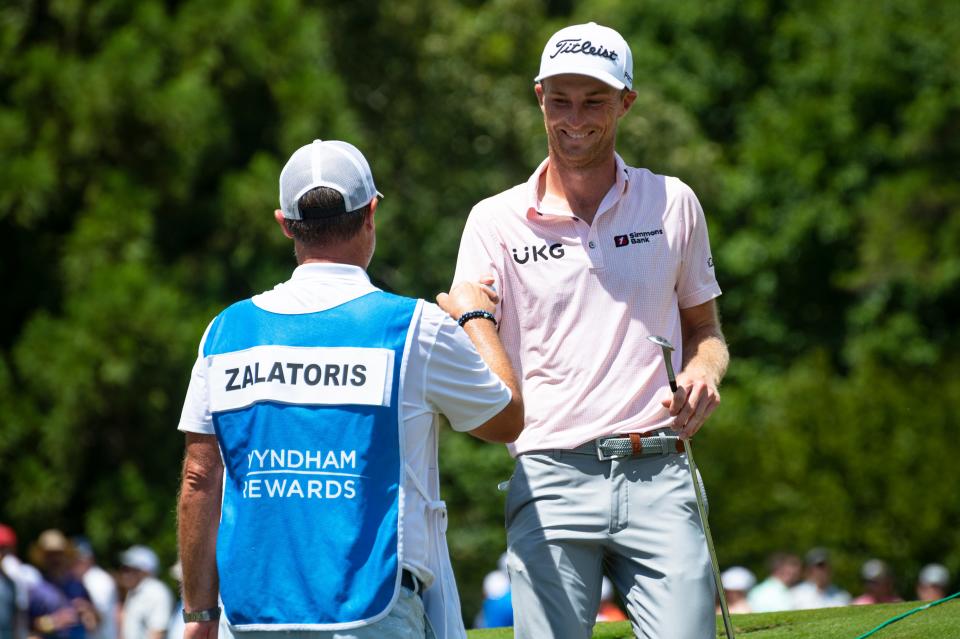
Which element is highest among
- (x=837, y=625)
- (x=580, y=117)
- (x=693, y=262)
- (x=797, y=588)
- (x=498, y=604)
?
(x=580, y=117)

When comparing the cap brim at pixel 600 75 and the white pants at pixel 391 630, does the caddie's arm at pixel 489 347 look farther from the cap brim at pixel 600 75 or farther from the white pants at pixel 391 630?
the cap brim at pixel 600 75

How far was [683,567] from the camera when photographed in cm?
477

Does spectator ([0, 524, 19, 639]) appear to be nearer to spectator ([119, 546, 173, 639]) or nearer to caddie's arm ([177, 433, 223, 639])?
spectator ([119, 546, 173, 639])

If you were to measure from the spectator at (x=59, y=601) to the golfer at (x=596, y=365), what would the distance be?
28.4ft

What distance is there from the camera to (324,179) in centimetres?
429

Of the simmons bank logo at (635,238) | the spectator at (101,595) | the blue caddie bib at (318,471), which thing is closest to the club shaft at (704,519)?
the simmons bank logo at (635,238)

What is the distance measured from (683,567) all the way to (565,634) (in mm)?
434

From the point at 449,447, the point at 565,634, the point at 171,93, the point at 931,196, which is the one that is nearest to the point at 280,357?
the point at 565,634

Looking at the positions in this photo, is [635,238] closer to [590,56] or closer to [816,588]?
[590,56]

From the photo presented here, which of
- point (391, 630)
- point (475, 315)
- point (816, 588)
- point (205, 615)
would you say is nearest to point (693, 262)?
point (475, 315)

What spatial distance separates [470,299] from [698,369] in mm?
810

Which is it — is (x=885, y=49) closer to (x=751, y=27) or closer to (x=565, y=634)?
(x=751, y=27)

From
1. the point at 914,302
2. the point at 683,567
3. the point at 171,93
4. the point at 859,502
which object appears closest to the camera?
the point at 683,567

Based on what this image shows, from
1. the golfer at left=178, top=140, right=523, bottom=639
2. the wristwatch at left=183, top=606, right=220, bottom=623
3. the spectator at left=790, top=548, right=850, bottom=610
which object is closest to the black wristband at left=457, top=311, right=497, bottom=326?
the golfer at left=178, top=140, right=523, bottom=639
